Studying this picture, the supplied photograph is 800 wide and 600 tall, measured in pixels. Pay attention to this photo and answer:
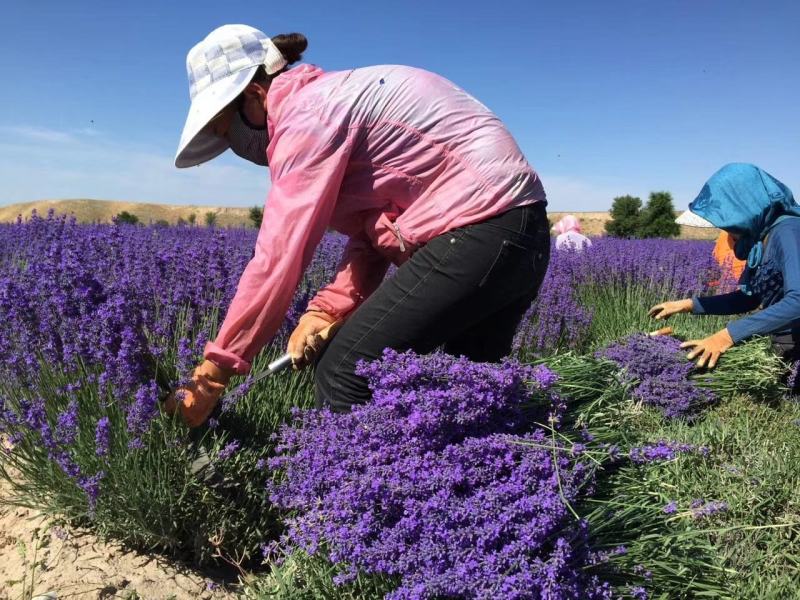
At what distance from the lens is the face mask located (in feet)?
6.25

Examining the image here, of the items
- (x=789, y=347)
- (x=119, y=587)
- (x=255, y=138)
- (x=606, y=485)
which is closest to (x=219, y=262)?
(x=255, y=138)

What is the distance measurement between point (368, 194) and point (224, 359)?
67 cm

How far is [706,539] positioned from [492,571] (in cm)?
89

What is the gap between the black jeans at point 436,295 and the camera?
1747 mm

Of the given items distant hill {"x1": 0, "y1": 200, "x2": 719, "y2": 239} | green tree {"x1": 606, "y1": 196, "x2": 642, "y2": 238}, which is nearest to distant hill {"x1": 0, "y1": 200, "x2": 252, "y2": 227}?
distant hill {"x1": 0, "y1": 200, "x2": 719, "y2": 239}

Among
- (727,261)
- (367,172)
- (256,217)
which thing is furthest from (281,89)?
(256,217)

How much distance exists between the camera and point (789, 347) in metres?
3.24

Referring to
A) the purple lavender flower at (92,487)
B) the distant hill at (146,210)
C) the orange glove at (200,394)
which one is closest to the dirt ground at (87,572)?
the purple lavender flower at (92,487)

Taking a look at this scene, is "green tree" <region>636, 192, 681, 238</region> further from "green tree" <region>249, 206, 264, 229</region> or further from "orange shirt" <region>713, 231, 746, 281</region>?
"orange shirt" <region>713, 231, 746, 281</region>

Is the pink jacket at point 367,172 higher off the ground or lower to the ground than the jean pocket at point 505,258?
higher

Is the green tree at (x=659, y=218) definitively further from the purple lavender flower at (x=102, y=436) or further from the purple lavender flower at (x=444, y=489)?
the purple lavender flower at (x=102, y=436)

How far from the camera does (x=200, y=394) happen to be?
1.77 metres

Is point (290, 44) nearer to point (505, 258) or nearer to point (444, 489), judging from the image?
point (505, 258)

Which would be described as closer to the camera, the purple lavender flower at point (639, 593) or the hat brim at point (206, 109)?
the purple lavender flower at point (639, 593)
